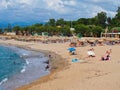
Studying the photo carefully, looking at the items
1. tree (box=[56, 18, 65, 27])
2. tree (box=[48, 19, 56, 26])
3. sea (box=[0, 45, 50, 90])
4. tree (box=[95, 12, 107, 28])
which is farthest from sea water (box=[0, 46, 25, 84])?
tree (box=[48, 19, 56, 26])

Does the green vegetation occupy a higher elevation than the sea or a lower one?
higher

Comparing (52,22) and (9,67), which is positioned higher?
(52,22)

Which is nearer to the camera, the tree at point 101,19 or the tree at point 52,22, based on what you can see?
the tree at point 101,19

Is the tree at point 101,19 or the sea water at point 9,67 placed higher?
the tree at point 101,19

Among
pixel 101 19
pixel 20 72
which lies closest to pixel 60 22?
pixel 101 19

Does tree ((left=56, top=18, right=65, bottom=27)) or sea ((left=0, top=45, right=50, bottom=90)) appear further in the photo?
tree ((left=56, top=18, right=65, bottom=27))

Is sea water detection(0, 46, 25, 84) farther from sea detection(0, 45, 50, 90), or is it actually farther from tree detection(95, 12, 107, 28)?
tree detection(95, 12, 107, 28)

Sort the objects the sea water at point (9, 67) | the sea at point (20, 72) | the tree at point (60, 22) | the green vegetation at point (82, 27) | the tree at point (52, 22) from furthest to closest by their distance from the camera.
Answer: the tree at point (52, 22) < the tree at point (60, 22) < the green vegetation at point (82, 27) < the sea water at point (9, 67) < the sea at point (20, 72)

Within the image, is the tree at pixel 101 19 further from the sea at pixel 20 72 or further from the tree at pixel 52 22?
the sea at pixel 20 72

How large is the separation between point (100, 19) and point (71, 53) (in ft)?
220

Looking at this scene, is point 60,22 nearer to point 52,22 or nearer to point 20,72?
point 52,22

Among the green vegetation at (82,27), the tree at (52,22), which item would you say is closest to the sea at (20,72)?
the green vegetation at (82,27)

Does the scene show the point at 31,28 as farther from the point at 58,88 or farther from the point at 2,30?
the point at 58,88

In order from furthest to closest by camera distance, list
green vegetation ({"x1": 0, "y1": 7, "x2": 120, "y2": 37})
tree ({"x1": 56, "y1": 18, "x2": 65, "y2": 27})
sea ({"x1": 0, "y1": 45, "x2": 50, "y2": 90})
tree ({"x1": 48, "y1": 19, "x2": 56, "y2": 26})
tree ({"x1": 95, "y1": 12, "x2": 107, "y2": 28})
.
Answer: tree ({"x1": 48, "y1": 19, "x2": 56, "y2": 26})
tree ({"x1": 56, "y1": 18, "x2": 65, "y2": 27})
tree ({"x1": 95, "y1": 12, "x2": 107, "y2": 28})
green vegetation ({"x1": 0, "y1": 7, "x2": 120, "y2": 37})
sea ({"x1": 0, "y1": 45, "x2": 50, "y2": 90})
